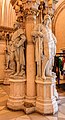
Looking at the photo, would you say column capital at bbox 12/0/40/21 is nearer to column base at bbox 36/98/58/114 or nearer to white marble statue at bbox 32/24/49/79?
white marble statue at bbox 32/24/49/79

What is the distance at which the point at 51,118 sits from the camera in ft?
10.5

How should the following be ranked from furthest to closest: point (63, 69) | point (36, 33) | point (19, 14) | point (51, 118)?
point (63, 69), point (19, 14), point (36, 33), point (51, 118)

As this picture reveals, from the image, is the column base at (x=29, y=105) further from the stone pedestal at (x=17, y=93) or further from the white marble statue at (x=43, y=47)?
the white marble statue at (x=43, y=47)

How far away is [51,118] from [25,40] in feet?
5.42

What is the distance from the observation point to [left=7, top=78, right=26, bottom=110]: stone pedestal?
146 inches

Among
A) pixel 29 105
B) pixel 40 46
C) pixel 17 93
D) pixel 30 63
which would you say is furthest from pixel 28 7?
pixel 29 105

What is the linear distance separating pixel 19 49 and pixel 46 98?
1166 mm

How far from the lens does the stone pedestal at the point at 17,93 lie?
372 centimetres

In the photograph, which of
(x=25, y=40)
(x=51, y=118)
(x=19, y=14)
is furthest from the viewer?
(x=19, y=14)

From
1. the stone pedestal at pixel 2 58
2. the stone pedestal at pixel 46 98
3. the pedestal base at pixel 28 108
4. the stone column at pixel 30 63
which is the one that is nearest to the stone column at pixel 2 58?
the stone pedestal at pixel 2 58

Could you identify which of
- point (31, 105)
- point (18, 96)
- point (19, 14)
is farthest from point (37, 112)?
point (19, 14)

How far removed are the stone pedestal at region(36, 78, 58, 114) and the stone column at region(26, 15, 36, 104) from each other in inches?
8.4

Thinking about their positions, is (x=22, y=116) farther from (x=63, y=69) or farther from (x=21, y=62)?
(x=63, y=69)

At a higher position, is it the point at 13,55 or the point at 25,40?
the point at 25,40
